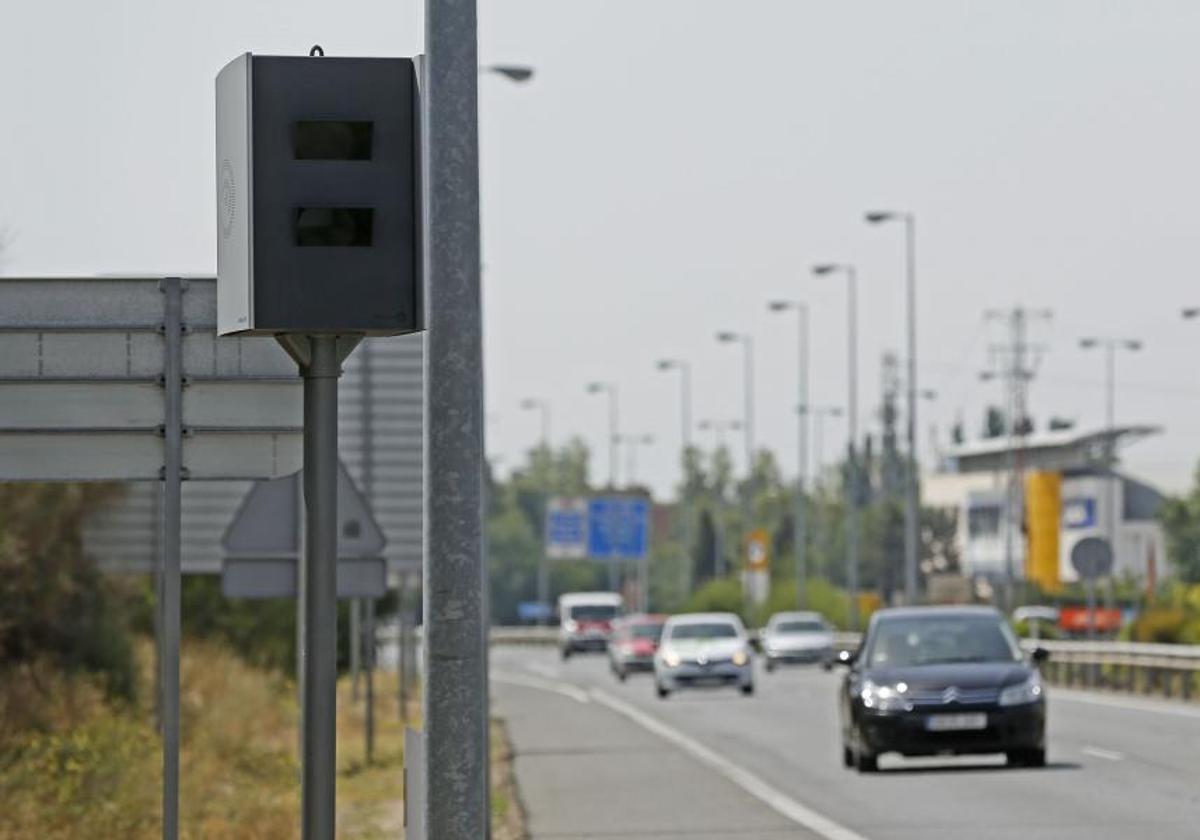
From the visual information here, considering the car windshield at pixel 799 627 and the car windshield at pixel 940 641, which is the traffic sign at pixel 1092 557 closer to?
the car windshield at pixel 940 641

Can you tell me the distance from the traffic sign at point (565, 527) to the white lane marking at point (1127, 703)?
63659 mm

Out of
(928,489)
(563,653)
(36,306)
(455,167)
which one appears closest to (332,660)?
(36,306)

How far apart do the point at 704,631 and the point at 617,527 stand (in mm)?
54734

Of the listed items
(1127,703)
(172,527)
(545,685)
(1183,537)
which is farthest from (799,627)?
(172,527)

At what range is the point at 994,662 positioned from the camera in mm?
27656

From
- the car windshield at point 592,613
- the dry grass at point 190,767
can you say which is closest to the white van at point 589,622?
the car windshield at point 592,613

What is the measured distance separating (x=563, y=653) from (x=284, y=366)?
94078 millimetres

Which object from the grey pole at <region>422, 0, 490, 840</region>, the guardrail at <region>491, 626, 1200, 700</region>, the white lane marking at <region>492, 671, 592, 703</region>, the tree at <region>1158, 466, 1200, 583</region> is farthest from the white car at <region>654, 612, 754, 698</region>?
the tree at <region>1158, 466, 1200, 583</region>

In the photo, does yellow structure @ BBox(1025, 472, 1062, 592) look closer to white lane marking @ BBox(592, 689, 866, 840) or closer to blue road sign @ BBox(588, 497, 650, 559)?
blue road sign @ BBox(588, 497, 650, 559)

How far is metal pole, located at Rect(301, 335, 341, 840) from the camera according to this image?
30.6 ft

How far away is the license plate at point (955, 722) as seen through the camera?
26.9m

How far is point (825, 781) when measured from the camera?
27.0 meters

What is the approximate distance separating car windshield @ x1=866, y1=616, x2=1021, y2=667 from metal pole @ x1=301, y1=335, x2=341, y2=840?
61.2ft

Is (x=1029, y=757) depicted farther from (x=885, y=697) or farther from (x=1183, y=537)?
(x=1183, y=537)
